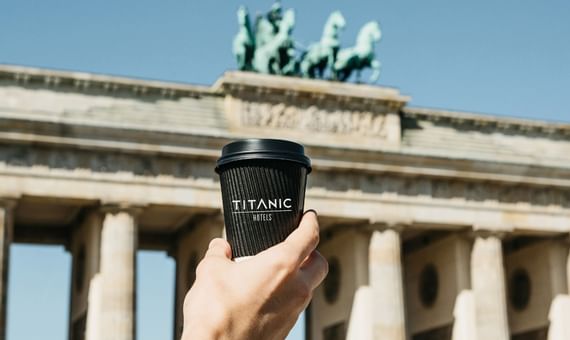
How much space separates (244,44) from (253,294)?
3856cm

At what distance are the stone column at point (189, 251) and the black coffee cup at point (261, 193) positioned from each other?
34.4m

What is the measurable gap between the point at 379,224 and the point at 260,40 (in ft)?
28.8

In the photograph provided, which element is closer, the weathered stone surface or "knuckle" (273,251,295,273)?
"knuckle" (273,251,295,273)

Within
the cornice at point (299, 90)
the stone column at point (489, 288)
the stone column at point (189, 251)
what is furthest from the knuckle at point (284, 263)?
the stone column at point (489, 288)

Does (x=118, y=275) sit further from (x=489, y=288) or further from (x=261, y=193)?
(x=261, y=193)

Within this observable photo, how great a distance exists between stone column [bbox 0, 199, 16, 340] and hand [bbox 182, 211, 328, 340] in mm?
32408

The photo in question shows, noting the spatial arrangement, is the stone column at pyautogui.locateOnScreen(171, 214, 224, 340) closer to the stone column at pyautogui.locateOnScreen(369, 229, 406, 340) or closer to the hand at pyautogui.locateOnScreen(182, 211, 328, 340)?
the stone column at pyautogui.locateOnScreen(369, 229, 406, 340)

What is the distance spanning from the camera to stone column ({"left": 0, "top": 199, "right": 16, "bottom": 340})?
1356 inches

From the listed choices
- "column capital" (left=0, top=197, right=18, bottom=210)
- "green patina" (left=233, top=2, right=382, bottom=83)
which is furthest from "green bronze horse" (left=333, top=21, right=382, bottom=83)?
"column capital" (left=0, top=197, right=18, bottom=210)

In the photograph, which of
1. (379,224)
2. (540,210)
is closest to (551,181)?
(540,210)

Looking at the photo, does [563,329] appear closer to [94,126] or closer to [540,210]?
[540,210]

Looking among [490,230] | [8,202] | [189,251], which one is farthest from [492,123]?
[8,202]

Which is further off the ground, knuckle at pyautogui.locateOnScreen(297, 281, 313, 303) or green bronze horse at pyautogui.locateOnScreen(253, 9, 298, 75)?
green bronze horse at pyautogui.locateOnScreen(253, 9, 298, 75)

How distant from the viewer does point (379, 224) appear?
40.2 m
